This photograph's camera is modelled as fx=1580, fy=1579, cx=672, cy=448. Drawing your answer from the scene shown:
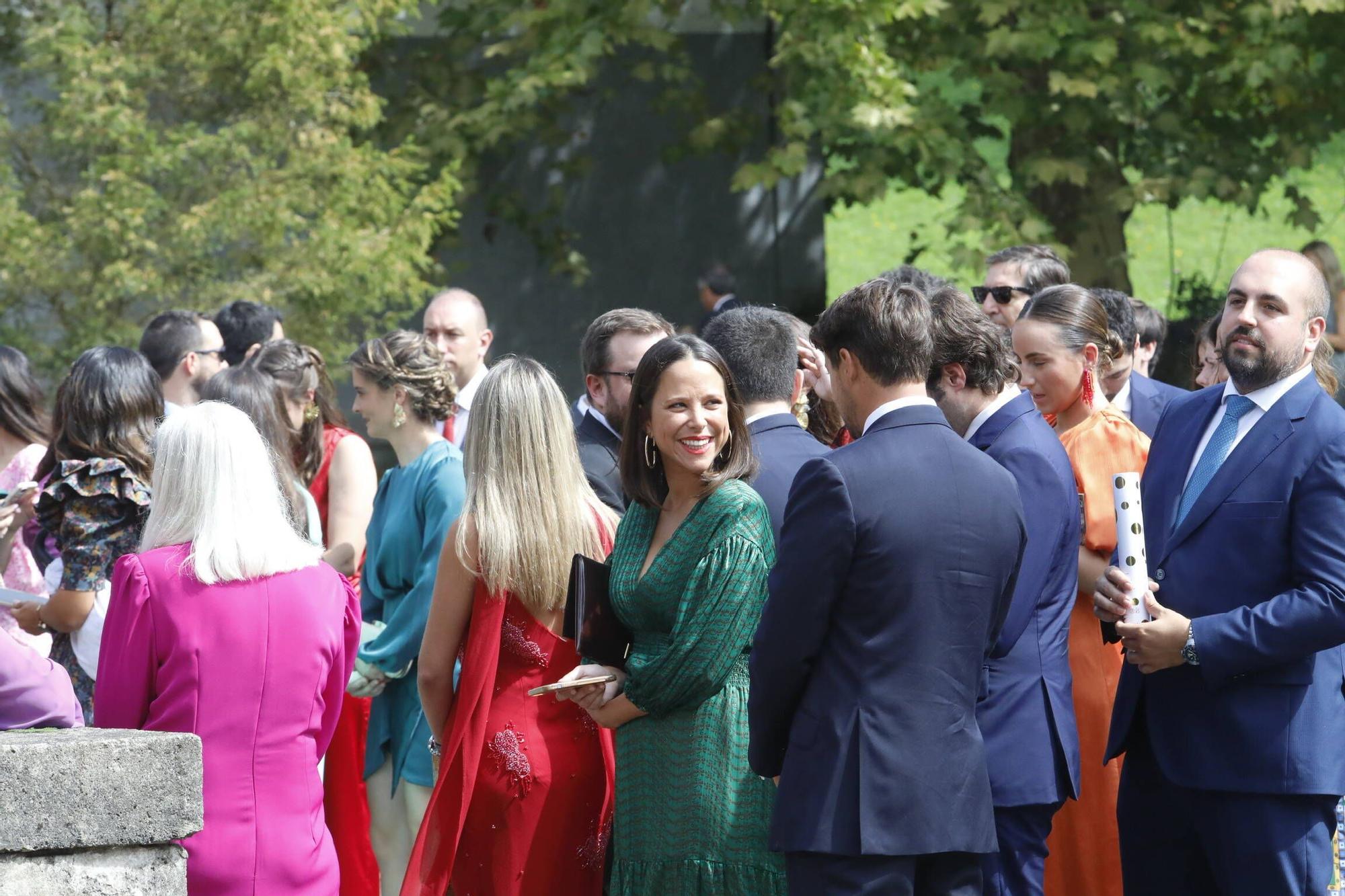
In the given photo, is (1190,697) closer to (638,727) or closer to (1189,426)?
(1189,426)

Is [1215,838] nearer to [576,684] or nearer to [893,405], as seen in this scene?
[893,405]

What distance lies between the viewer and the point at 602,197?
44.1 ft

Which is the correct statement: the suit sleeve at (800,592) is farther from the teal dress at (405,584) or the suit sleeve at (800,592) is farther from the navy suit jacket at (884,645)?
the teal dress at (405,584)

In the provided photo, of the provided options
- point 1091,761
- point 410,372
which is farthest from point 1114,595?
point 410,372

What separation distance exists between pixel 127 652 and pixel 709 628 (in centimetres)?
138

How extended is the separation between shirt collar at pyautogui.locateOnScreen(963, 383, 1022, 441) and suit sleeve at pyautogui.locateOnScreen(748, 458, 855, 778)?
47.4 inches

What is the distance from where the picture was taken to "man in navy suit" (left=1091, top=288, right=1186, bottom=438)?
605 cm

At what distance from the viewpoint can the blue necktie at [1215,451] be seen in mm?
4066

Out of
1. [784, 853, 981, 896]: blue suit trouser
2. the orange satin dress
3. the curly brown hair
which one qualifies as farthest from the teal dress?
[784, 853, 981, 896]: blue suit trouser

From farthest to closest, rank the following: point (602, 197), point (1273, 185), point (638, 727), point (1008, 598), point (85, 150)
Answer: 1. point (602, 197)
2. point (1273, 185)
3. point (85, 150)
4. point (638, 727)
5. point (1008, 598)

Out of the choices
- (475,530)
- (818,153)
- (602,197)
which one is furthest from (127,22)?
(475,530)

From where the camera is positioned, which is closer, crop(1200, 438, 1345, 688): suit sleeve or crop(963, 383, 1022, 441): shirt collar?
crop(1200, 438, 1345, 688): suit sleeve

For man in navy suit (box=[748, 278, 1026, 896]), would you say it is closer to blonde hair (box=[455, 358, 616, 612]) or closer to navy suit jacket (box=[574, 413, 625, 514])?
blonde hair (box=[455, 358, 616, 612])

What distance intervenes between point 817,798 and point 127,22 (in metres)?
8.28
